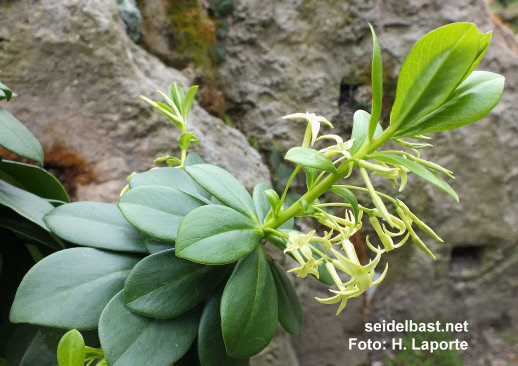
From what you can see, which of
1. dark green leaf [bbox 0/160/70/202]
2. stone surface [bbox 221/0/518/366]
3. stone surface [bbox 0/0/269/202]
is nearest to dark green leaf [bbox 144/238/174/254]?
dark green leaf [bbox 0/160/70/202]

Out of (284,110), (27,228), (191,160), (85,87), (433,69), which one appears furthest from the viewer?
(284,110)

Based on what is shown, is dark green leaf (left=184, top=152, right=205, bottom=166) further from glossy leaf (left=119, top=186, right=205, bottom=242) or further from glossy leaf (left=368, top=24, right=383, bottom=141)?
glossy leaf (left=368, top=24, right=383, bottom=141)

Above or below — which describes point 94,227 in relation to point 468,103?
below

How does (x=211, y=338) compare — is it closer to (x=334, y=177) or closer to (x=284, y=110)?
(x=334, y=177)

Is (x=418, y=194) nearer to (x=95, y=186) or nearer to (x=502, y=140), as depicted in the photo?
(x=502, y=140)

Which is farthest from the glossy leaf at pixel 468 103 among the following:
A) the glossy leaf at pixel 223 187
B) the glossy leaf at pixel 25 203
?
the glossy leaf at pixel 25 203

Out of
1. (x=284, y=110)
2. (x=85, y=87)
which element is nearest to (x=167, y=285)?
(x=85, y=87)
